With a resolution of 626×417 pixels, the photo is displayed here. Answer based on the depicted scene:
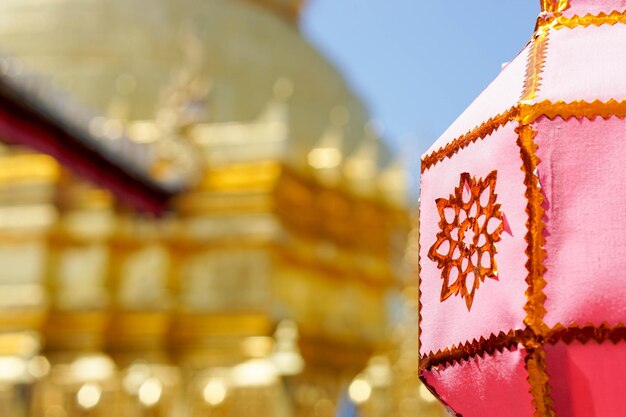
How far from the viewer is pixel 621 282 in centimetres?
181

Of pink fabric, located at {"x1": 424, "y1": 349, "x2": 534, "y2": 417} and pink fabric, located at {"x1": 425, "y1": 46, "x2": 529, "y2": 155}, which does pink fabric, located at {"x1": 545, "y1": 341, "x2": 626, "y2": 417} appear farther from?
A: pink fabric, located at {"x1": 425, "y1": 46, "x2": 529, "y2": 155}

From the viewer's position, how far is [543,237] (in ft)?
6.18

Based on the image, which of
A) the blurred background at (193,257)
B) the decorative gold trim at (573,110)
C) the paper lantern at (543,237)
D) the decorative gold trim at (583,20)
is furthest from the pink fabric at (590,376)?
the blurred background at (193,257)

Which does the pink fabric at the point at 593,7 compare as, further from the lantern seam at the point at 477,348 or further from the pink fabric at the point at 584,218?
the lantern seam at the point at 477,348

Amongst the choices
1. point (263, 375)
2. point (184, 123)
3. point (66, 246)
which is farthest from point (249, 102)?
point (263, 375)

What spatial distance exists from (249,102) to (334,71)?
2.06 m

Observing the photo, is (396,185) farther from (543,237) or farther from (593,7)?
(543,237)

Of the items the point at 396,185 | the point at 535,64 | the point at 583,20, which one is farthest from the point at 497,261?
the point at 396,185

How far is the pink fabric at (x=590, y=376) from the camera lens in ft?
5.98

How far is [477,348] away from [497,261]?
5.9 inches

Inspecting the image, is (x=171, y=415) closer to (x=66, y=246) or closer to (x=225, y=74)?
(x=66, y=246)

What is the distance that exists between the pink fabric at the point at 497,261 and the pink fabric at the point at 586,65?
0.12 m

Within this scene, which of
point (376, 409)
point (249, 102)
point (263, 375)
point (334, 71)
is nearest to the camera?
point (263, 375)

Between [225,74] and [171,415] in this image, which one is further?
[225,74]
